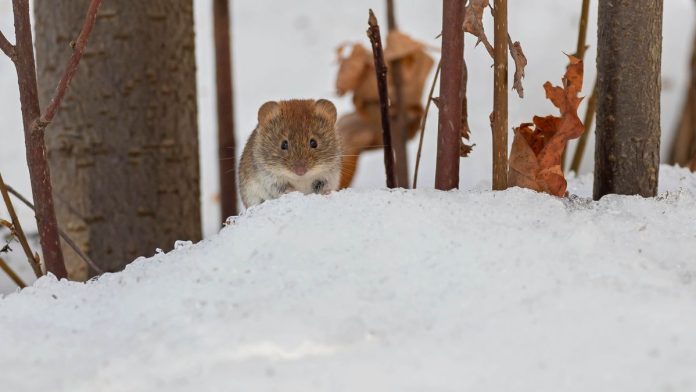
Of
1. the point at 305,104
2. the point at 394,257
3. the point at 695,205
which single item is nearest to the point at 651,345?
the point at 394,257

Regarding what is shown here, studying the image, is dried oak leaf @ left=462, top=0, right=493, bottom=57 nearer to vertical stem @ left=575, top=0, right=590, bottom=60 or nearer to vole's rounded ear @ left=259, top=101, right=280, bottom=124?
vertical stem @ left=575, top=0, right=590, bottom=60

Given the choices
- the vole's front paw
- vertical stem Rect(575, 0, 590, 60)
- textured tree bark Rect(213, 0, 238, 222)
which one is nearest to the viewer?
vertical stem Rect(575, 0, 590, 60)

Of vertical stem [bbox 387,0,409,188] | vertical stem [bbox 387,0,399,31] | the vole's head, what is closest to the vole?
the vole's head

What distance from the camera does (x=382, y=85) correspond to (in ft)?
9.21

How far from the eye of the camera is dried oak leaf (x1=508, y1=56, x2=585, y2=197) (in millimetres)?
2439

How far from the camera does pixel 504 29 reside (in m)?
2.34

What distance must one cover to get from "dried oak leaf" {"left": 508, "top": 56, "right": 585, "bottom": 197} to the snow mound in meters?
0.15

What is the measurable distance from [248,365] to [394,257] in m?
0.48

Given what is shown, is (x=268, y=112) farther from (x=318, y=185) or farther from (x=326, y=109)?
(x=318, y=185)

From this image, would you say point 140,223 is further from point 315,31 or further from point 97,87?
point 315,31

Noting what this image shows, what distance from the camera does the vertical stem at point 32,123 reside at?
228 cm

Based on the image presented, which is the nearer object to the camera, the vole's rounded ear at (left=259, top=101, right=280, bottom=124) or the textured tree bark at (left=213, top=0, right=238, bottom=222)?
the vole's rounded ear at (left=259, top=101, right=280, bottom=124)

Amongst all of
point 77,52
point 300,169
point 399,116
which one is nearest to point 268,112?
point 300,169

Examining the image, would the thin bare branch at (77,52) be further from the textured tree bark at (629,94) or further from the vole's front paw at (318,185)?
the vole's front paw at (318,185)
